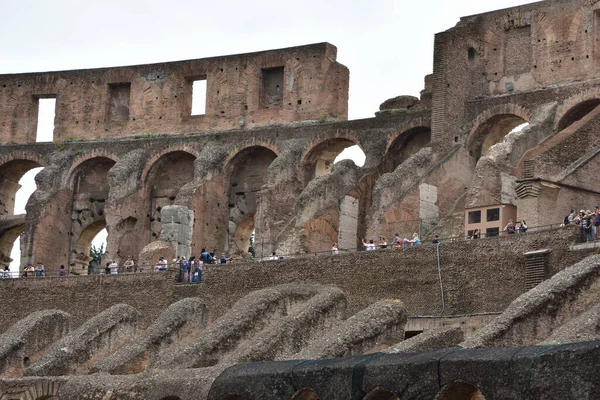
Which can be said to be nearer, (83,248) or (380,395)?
(380,395)

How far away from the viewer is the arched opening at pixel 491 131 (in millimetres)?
42656

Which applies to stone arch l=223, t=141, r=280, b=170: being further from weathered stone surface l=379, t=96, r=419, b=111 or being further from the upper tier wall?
weathered stone surface l=379, t=96, r=419, b=111

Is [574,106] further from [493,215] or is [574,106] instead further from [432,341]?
[432,341]

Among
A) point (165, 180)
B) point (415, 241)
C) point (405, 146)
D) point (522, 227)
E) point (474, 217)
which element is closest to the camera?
point (522, 227)

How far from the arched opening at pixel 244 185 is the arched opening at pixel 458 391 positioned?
24.7 m

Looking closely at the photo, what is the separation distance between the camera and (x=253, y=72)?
162 feet

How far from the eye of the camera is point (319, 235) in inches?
1668

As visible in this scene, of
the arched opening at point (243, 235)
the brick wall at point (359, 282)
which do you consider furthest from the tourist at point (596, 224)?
the arched opening at point (243, 235)

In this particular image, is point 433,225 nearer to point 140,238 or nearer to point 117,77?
point 140,238

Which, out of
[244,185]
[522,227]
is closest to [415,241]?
[522,227]

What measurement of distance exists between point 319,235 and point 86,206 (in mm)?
11845

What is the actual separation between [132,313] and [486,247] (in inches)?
452

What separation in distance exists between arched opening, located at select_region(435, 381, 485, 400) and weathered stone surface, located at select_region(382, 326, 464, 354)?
4.36 m

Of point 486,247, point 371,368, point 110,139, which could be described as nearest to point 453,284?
point 486,247
